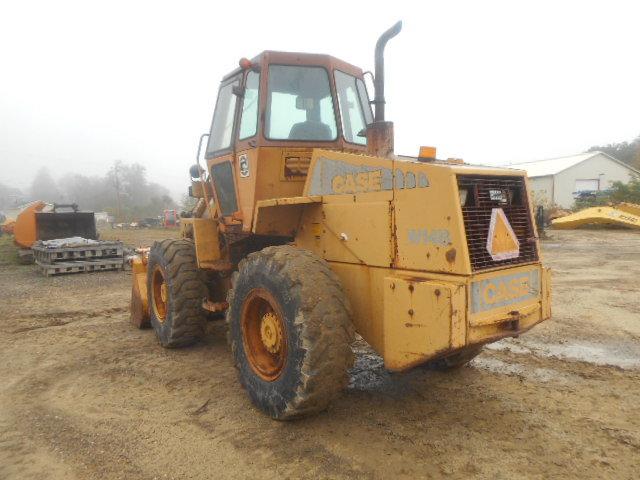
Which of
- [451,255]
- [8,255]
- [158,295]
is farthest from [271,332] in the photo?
[8,255]

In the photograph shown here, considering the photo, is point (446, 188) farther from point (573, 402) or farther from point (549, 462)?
Result: point (573, 402)

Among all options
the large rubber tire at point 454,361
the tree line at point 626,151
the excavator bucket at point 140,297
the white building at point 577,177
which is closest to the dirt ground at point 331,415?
the large rubber tire at point 454,361

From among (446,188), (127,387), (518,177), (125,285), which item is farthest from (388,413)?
(125,285)

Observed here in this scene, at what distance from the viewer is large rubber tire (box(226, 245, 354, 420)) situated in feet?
9.41

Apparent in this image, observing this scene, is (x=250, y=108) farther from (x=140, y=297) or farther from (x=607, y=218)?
(x=607, y=218)

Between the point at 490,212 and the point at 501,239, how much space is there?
0.61 ft

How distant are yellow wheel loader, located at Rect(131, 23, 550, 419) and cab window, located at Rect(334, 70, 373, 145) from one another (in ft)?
0.05

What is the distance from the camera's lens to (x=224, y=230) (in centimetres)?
470

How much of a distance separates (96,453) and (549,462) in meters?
2.68

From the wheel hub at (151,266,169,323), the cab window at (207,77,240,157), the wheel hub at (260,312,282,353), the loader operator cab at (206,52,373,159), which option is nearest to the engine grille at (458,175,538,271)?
the loader operator cab at (206,52,373,159)

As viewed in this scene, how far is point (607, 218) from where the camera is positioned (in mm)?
18969

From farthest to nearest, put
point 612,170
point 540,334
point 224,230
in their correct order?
point 612,170, point 540,334, point 224,230

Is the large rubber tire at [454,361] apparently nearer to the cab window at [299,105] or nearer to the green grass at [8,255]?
the cab window at [299,105]

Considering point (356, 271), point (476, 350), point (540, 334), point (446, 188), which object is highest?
point (446, 188)
